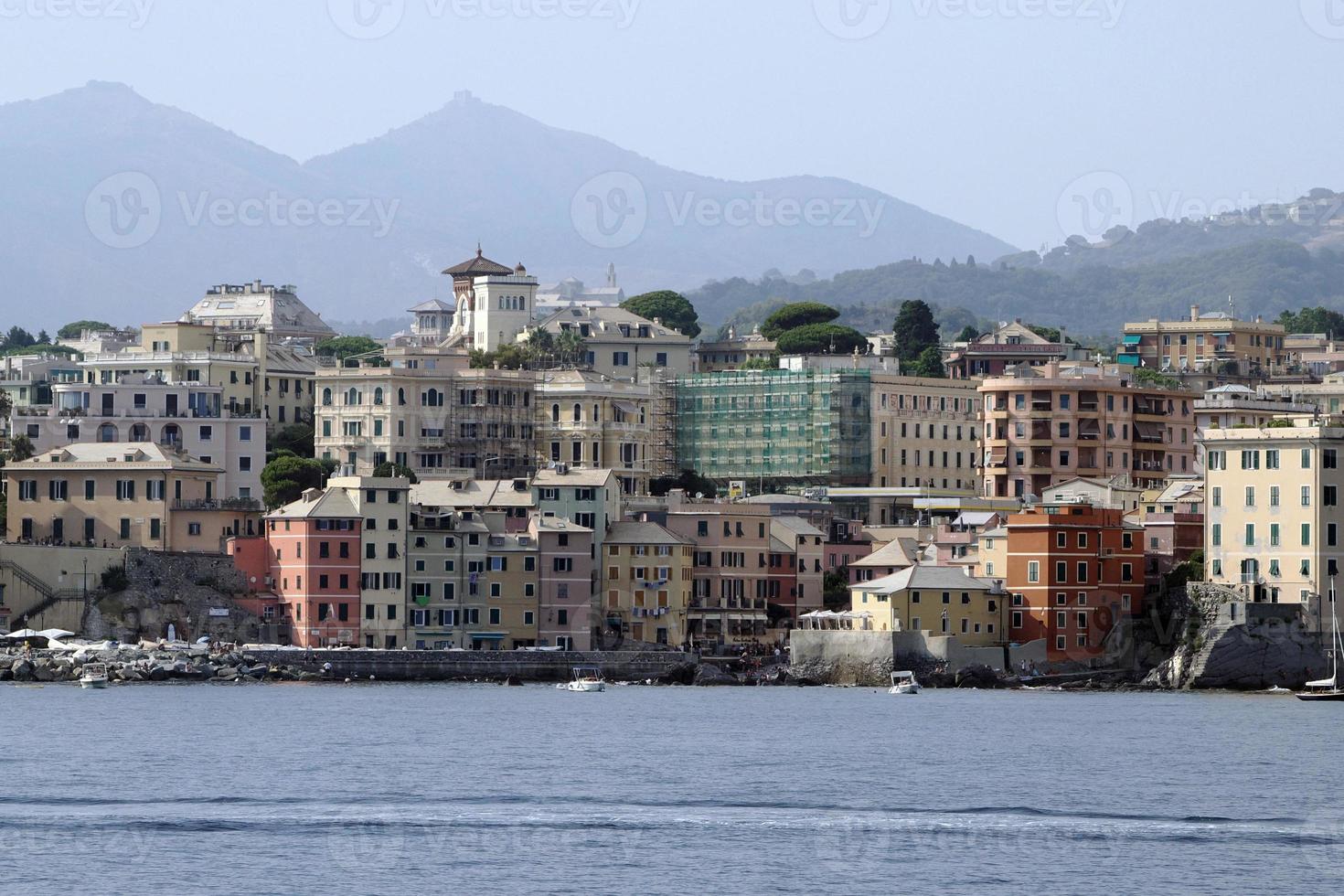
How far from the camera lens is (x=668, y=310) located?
181m

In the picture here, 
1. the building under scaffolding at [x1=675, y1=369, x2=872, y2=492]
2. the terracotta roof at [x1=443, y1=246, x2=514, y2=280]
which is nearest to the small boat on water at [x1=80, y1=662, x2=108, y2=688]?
the building under scaffolding at [x1=675, y1=369, x2=872, y2=492]

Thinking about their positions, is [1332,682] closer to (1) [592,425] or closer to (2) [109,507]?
(2) [109,507]

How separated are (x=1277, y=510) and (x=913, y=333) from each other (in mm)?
73946

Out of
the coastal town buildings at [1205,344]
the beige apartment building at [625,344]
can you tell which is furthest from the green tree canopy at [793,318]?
the coastal town buildings at [1205,344]

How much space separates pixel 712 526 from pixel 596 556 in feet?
17.7

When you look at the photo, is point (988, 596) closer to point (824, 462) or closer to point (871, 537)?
point (871, 537)

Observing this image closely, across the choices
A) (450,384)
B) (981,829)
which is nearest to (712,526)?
(450,384)

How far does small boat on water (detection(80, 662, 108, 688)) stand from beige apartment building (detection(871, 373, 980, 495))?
48837mm

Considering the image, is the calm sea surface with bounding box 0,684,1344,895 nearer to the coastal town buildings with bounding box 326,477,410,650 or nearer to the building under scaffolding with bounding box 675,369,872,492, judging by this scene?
Answer: the coastal town buildings with bounding box 326,477,410,650

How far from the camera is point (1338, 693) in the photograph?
9238 cm

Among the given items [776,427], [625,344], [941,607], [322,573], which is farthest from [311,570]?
[625,344]

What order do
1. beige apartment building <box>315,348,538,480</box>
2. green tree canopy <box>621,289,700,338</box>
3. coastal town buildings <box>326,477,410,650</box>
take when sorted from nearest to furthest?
1. coastal town buildings <box>326,477,410,650</box>
2. beige apartment building <box>315,348,538,480</box>
3. green tree canopy <box>621,289,700,338</box>

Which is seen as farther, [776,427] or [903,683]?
[776,427]

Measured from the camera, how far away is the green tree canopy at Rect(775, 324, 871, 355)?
160500mm
